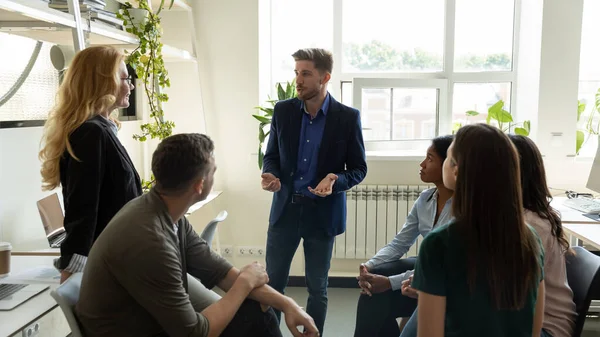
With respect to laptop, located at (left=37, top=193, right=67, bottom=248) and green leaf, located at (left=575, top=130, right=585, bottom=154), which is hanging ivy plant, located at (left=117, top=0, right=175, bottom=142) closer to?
laptop, located at (left=37, top=193, right=67, bottom=248)

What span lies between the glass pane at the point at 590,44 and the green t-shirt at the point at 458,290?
3.22 m

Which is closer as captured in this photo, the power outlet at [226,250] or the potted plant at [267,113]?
the potted plant at [267,113]

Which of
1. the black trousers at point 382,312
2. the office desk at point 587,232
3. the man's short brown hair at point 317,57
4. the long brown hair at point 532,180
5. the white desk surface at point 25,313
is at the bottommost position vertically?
the black trousers at point 382,312

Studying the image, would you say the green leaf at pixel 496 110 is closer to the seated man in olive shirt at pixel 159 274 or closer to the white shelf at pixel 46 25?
the white shelf at pixel 46 25

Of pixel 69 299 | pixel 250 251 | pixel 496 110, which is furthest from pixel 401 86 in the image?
pixel 69 299

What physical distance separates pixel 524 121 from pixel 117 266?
3436 mm

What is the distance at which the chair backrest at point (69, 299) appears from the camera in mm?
1403

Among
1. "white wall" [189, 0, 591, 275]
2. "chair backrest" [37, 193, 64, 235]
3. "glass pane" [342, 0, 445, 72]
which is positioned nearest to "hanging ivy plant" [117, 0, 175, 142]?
"chair backrest" [37, 193, 64, 235]

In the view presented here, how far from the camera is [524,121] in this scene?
4035 millimetres

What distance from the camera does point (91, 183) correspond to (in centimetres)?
179

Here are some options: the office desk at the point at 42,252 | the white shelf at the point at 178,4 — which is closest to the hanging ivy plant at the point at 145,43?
the white shelf at the point at 178,4

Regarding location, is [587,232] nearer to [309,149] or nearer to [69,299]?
[309,149]

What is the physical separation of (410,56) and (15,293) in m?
3.36

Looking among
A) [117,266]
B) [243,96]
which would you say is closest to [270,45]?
[243,96]
